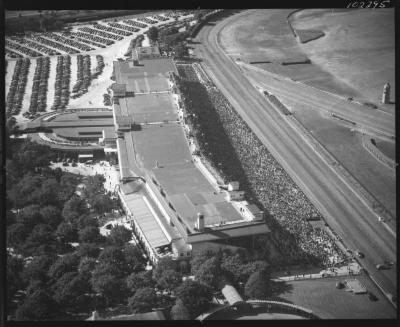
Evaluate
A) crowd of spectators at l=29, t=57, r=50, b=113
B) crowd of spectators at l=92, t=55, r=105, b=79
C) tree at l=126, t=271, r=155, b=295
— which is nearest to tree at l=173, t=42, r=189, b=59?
crowd of spectators at l=92, t=55, r=105, b=79

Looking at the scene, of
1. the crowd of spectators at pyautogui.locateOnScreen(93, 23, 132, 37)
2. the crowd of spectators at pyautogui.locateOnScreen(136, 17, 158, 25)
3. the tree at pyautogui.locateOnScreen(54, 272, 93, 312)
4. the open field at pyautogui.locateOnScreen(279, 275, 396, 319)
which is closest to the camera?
the tree at pyautogui.locateOnScreen(54, 272, 93, 312)

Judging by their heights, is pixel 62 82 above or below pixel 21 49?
below

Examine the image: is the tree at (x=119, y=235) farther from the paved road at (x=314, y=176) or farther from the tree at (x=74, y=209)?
the paved road at (x=314, y=176)

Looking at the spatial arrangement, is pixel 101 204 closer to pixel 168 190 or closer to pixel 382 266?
pixel 168 190

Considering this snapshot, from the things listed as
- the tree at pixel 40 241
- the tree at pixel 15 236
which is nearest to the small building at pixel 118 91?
the tree at pixel 40 241

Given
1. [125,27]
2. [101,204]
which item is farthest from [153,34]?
[101,204]

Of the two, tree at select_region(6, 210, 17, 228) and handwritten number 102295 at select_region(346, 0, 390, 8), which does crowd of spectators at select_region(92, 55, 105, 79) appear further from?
handwritten number 102295 at select_region(346, 0, 390, 8)
